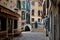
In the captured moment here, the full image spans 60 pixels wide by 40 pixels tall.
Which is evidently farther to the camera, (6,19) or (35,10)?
(35,10)

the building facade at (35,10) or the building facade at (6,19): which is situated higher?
the building facade at (35,10)

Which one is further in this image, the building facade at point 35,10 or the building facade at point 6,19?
the building facade at point 35,10

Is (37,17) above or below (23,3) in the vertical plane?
below

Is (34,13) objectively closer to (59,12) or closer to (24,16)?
(24,16)

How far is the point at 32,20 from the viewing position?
58312 millimetres

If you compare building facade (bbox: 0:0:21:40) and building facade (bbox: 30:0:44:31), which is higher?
building facade (bbox: 30:0:44:31)

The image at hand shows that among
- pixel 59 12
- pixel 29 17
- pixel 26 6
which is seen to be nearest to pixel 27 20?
pixel 29 17

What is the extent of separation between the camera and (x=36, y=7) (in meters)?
57.6

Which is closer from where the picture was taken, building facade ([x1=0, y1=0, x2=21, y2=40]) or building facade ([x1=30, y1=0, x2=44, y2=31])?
building facade ([x1=0, y1=0, x2=21, y2=40])

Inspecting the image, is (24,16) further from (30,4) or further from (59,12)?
(59,12)

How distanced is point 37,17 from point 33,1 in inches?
214

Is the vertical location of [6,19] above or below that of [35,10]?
below

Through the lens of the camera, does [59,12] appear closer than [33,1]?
Yes

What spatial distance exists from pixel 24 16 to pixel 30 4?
15.5 feet
